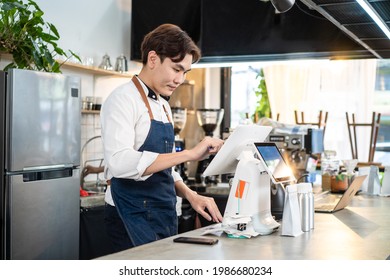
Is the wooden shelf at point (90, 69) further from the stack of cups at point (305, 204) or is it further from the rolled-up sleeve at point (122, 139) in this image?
the stack of cups at point (305, 204)

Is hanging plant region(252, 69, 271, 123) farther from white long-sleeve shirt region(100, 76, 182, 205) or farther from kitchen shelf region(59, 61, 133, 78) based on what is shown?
white long-sleeve shirt region(100, 76, 182, 205)

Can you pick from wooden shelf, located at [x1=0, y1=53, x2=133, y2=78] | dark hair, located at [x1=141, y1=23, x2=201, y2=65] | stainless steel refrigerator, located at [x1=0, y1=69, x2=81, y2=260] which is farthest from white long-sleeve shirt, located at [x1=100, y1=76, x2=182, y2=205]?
wooden shelf, located at [x1=0, y1=53, x2=133, y2=78]

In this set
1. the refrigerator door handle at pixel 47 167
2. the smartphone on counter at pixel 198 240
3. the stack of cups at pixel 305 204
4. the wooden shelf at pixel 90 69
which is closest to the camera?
the smartphone on counter at pixel 198 240

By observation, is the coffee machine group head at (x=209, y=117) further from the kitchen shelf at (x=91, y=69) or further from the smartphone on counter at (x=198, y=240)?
the smartphone on counter at (x=198, y=240)

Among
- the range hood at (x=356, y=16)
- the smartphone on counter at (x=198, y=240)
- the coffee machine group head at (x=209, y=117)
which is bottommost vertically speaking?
the smartphone on counter at (x=198, y=240)

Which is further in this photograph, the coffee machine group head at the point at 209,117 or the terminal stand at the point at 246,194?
the coffee machine group head at the point at 209,117

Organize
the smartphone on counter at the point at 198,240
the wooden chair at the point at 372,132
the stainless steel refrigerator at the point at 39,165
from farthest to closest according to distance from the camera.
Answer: the wooden chair at the point at 372,132 → the stainless steel refrigerator at the point at 39,165 → the smartphone on counter at the point at 198,240

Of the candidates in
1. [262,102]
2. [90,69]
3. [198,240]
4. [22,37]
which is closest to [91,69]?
[90,69]

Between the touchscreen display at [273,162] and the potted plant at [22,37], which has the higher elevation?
the potted plant at [22,37]

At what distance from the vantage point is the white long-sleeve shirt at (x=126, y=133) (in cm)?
220

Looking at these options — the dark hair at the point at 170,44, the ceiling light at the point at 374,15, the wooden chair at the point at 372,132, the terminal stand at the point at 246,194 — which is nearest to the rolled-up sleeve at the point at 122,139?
the dark hair at the point at 170,44

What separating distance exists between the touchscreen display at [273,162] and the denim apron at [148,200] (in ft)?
1.47

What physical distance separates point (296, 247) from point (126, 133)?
2.50ft

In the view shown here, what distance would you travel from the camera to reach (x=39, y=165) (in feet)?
11.3
